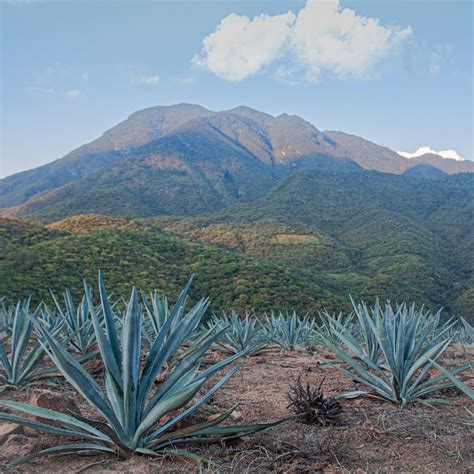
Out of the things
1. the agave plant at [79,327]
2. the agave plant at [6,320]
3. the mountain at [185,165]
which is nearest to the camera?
the agave plant at [79,327]

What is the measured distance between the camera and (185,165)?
299 ft

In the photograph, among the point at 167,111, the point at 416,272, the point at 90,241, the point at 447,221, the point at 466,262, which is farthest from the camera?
the point at 167,111

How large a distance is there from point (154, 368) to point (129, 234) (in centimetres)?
3074

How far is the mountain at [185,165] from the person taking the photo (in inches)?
2736

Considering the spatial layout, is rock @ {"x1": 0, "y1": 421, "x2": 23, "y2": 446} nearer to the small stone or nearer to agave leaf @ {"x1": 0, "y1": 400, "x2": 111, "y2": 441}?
the small stone

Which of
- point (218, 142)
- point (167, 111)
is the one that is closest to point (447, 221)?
point (218, 142)

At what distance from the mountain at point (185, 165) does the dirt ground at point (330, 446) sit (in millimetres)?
59212

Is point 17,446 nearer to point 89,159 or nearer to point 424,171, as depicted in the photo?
point 89,159

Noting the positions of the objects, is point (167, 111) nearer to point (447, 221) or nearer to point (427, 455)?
point (447, 221)

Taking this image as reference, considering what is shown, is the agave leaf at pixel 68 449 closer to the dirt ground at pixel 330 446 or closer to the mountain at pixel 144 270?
the dirt ground at pixel 330 446

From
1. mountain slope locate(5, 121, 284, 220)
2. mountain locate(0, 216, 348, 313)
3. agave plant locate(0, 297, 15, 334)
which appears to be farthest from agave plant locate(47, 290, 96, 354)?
mountain slope locate(5, 121, 284, 220)

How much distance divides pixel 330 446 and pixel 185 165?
91314 mm

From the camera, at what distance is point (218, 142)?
120 meters

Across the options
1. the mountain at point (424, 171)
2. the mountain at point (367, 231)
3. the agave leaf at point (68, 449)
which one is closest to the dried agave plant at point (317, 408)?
the agave leaf at point (68, 449)
